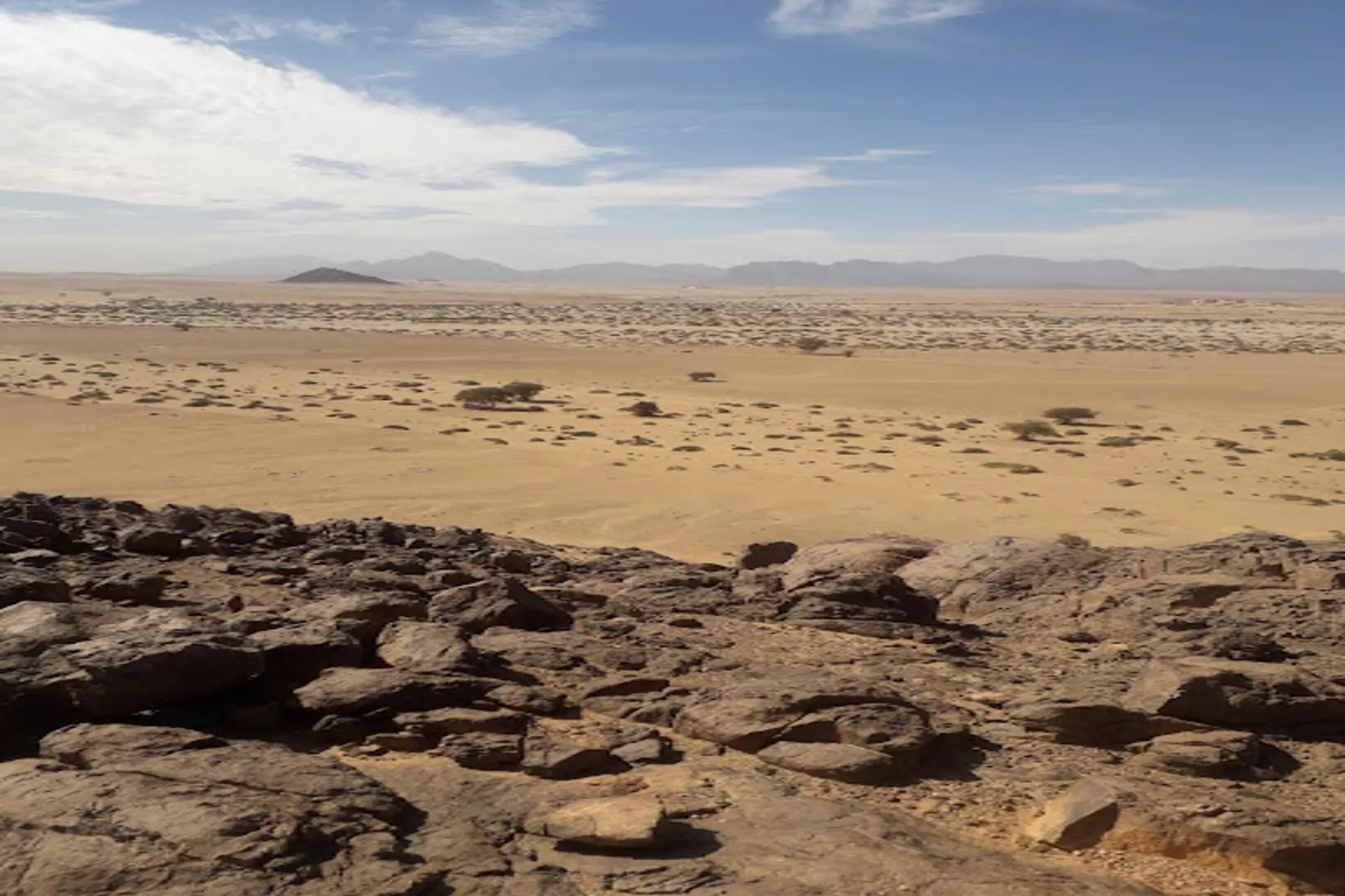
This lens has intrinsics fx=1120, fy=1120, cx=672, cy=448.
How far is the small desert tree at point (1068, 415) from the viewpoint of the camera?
37.2 meters

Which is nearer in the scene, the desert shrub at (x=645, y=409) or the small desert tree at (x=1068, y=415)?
the desert shrub at (x=645, y=409)

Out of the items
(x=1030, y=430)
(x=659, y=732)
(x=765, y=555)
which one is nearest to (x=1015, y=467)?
(x=1030, y=430)

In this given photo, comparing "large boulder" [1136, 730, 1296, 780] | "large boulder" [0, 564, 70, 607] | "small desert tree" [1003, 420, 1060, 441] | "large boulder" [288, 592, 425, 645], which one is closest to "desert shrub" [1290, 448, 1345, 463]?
"small desert tree" [1003, 420, 1060, 441]

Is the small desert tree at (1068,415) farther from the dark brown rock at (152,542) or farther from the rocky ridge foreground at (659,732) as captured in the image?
the dark brown rock at (152,542)

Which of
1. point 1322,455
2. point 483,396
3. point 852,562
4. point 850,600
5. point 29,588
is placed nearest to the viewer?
point 29,588

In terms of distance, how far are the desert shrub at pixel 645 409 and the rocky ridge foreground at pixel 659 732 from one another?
82.6 feet

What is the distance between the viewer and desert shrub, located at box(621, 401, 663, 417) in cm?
3712

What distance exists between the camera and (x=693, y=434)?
108 feet

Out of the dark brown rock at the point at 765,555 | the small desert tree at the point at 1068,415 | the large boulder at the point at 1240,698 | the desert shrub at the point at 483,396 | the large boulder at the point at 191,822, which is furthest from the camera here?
the desert shrub at the point at 483,396

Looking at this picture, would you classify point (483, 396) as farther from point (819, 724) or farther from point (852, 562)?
point (819, 724)

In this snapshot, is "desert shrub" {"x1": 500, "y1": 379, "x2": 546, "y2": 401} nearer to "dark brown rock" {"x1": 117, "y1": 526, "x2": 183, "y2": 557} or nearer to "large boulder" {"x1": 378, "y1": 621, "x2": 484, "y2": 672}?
"dark brown rock" {"x1": 117, "y1": 526, "x2": 183, "y2": 557}

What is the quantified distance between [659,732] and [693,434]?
2516 cm

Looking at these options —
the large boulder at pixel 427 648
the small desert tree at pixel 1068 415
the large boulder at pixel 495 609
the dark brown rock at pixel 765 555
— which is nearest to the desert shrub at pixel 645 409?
the small desert tree at pixel 1068 415

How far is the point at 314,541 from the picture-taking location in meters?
14.0
